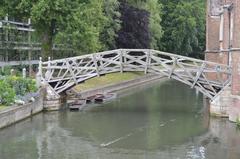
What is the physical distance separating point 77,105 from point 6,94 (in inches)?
274

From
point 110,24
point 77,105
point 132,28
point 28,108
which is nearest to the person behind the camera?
point 28,108

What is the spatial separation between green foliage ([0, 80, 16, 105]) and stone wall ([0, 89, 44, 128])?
437mm

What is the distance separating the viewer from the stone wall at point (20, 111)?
981 inches

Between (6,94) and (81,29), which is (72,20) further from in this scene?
(6,94)

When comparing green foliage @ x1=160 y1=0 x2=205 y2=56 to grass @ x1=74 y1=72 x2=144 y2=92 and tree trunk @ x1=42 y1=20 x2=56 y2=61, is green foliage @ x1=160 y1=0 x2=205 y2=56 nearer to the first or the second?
grass @ x1=74 y1=72 x2=144 y2=92

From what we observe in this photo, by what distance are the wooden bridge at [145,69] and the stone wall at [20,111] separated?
1.90 meters

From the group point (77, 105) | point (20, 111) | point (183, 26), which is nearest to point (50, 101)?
point (77, 105)

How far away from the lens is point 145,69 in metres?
32.0

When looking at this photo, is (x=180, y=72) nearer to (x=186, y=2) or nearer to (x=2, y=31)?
(x=2, y=31)

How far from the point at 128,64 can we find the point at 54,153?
12.3 meters

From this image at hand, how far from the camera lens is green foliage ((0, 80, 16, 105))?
86.9 ft

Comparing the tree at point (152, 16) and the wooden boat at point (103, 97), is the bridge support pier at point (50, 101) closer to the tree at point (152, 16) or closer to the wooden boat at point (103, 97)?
the wooden boat at point (103, 97)

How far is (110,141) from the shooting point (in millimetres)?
23359

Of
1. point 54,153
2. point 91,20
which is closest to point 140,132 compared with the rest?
point 54,153
